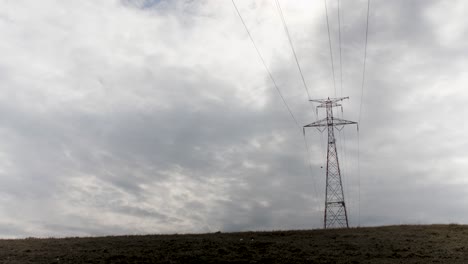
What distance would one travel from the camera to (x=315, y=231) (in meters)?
42.5

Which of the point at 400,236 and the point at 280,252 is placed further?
the point at 400,236

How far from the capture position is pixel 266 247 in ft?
118

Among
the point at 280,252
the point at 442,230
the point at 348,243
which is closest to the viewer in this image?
the point at 280,252

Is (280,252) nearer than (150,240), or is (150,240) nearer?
(280,252)

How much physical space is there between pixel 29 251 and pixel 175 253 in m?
12.6

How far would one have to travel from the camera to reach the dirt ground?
105 feet

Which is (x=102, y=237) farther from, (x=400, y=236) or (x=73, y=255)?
(x=400, y=236)

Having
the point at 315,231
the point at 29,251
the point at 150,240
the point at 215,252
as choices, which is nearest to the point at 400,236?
the point at 315,231

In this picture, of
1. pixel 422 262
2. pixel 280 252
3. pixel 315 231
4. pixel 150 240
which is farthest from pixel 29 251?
pixel 422 262

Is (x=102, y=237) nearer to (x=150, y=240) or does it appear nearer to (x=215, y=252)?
(x=150, y=240)

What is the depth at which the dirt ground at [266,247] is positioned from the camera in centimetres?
3212

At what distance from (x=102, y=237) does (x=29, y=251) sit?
7.60 meters

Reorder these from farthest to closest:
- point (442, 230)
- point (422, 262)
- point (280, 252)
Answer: point (442, 230) → point (280, 252) → point (422, 262)

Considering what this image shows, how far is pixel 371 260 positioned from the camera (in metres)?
30.5
